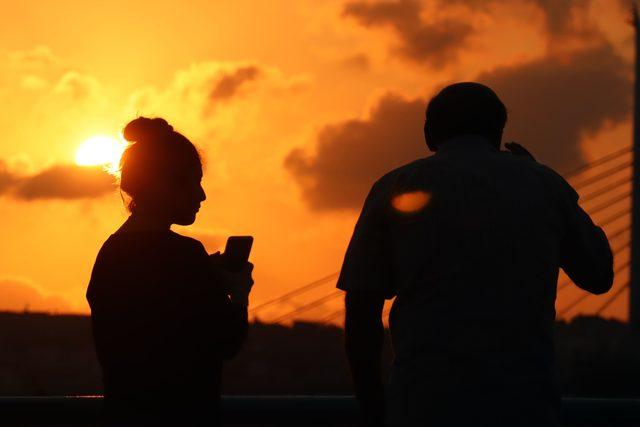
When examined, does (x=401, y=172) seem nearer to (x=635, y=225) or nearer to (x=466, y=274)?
(x=466, y=274)

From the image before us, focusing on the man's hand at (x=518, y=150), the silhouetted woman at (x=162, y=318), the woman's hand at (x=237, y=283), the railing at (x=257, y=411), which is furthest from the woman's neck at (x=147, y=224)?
the man's hand at (x=518, y=150)

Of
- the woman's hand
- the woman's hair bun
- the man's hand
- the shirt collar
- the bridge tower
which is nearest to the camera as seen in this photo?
the shirt collar

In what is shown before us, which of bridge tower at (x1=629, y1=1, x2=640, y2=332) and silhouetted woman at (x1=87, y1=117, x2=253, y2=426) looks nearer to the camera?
silhouetted woman at (x1=87, y1=117, x2=253, y2=426)

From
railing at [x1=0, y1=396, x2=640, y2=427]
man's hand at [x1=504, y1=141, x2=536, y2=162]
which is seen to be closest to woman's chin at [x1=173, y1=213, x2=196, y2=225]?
railing at [x1=0, y1=396, x2=640, y2=427]

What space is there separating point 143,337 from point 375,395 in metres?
0.75

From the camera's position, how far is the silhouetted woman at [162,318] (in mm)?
3506

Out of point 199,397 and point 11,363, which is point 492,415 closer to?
point 199,397

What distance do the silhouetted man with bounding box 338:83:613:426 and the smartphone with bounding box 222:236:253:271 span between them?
51 centimetres

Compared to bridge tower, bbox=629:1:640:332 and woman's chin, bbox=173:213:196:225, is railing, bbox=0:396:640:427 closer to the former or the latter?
woman's chin, bbox=173:213:196:225

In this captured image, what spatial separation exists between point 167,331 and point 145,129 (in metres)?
0.65

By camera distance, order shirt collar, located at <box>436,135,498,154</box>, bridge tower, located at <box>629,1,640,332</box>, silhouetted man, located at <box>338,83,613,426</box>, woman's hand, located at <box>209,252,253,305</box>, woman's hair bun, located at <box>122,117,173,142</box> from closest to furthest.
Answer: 1. silhouetted man, located at <box>338,83,613,426</box>
2. shirt collar, located at <box>436,135,498,154</box>
3. woman's hand, located at <box>209,252,253,305</box>
4. woman's hair bun, located at <box>122,117,173,142</box>
5. bridge tower, located at <box>629,1,640,332</box>

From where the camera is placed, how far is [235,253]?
3682mm

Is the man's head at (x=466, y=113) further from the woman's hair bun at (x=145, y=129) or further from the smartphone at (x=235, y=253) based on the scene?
the woman's hair bun at (x=145, y=129)

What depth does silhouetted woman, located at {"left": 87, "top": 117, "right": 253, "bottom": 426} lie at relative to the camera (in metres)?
3.51
